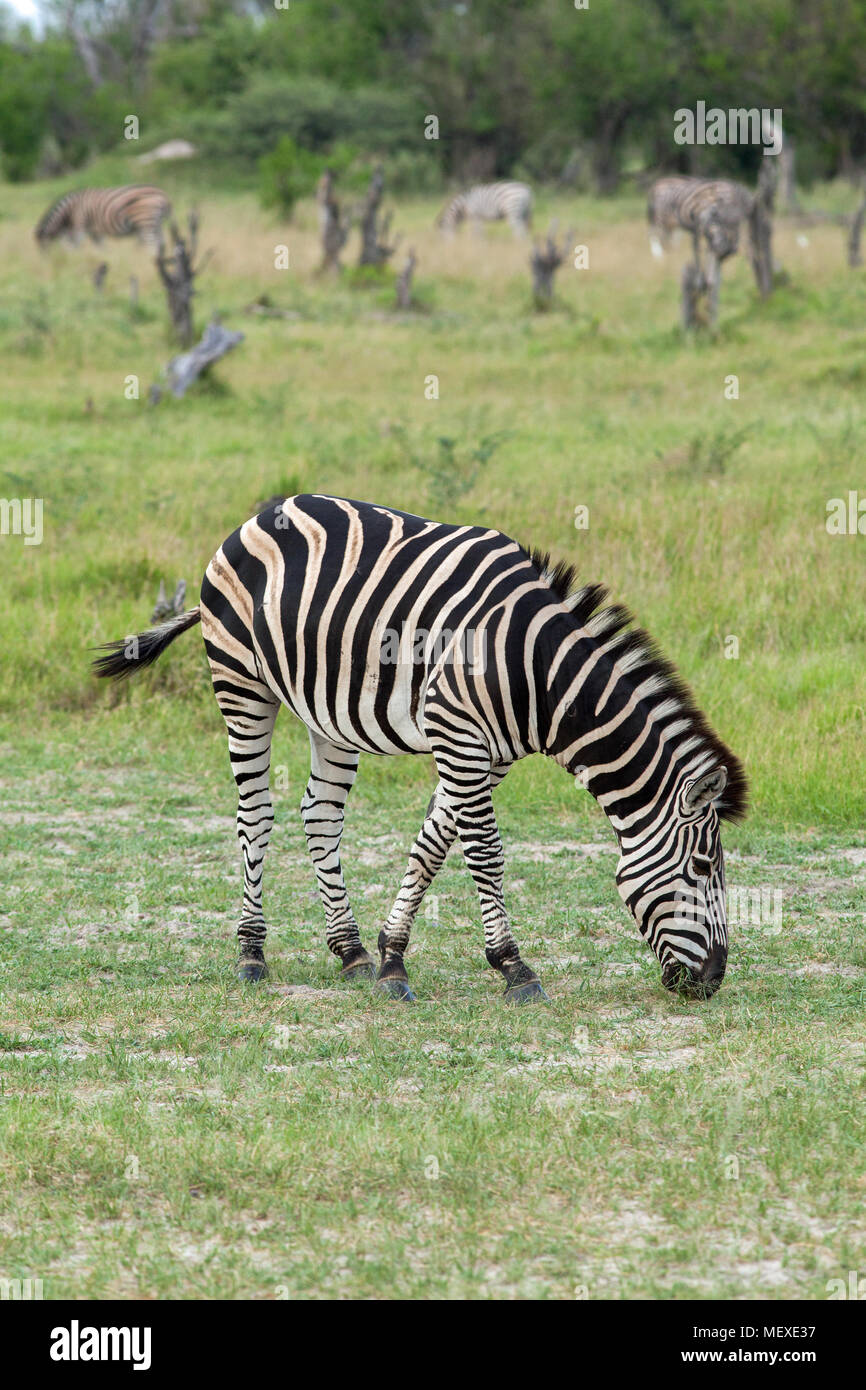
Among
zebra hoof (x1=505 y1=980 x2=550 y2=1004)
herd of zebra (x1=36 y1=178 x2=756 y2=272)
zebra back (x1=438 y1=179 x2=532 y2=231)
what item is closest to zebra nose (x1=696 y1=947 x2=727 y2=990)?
zebra hoof (x1=505 y1=980 x2=550 y2=1004)

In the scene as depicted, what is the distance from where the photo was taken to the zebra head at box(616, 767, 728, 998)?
5.47m

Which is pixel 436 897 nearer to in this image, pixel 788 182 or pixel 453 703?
pixel 453 703

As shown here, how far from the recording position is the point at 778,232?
27.3m

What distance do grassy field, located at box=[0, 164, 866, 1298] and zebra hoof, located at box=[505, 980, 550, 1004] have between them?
12 centimetres

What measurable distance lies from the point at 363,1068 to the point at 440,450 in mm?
8721

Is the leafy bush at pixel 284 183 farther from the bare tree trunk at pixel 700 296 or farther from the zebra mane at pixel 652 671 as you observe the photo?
the zebra mane at pixel 652 671

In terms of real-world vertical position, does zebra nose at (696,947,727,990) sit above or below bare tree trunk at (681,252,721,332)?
below

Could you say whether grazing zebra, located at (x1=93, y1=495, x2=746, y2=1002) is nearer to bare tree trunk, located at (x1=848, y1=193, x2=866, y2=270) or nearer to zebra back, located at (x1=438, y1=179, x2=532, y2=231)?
bare tree trunk, located at (x1=848, y1=193, x2=866, y2=270)

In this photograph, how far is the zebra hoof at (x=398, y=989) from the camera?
19.3ft

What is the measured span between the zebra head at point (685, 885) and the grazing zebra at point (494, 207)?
25658mm

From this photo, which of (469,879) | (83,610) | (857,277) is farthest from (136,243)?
(469,879)

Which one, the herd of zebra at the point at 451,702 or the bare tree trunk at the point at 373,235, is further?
the bare tree trunk at the point at 373,235

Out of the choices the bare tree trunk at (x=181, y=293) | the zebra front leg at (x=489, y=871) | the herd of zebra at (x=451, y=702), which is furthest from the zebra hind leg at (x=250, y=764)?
the bare tree trunk at (x=181, y=293)

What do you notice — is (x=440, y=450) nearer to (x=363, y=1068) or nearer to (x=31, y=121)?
(x=363, y=1068)
